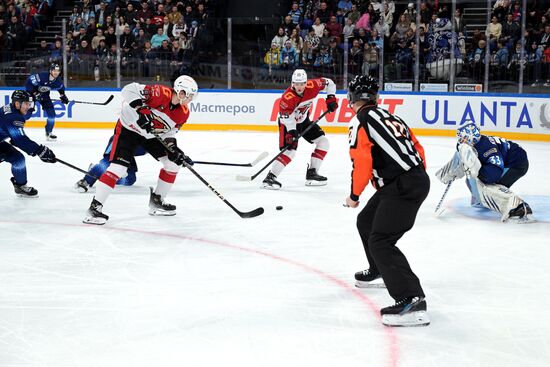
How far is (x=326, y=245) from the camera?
4.74 metres

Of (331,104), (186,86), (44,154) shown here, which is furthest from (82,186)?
(331,104)

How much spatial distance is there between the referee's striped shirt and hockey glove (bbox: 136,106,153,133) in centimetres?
225

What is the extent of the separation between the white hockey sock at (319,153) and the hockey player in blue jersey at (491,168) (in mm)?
1863

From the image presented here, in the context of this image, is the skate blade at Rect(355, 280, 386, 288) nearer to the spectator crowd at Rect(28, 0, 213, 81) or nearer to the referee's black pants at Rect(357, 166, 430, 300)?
the referee's black pants at Rect(357, 166, 430, 300)

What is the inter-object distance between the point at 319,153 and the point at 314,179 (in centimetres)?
28

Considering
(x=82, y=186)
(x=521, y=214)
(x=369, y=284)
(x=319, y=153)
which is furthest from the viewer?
(x=319, y=153)

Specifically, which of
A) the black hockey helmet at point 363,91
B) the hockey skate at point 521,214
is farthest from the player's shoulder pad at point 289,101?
the black hockey helmet at point 363,91

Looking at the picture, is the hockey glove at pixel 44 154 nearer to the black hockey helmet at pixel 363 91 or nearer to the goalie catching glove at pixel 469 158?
the goalie catching glove at pixel 469 158

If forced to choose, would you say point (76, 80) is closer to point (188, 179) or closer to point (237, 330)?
point (188, 179)

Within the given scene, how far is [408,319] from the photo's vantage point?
10.4ft

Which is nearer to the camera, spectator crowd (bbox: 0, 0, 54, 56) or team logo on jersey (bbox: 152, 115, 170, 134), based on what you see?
team logo on jersey (bbox: 152, 115, 170, 134)

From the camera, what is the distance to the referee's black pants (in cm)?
316

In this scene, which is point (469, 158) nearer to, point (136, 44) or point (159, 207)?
point (159, 207)

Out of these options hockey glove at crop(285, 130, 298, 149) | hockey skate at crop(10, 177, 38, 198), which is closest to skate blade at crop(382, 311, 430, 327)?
hockey glove at crop(285, 130, 298, 149)
